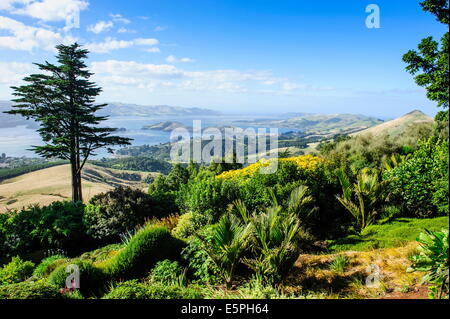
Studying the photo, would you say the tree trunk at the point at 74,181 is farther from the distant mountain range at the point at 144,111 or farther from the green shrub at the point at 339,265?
the distant mountain range at the point at 144,111

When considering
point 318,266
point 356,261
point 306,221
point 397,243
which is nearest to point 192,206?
point 306,221

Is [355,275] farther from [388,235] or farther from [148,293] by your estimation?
[148,293]

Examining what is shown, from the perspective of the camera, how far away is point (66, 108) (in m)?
15.8

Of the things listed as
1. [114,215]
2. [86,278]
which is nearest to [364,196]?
[86,278]

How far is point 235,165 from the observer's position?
23.5 m

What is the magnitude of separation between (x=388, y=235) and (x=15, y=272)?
9.51 meters

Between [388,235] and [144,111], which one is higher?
[144,111]

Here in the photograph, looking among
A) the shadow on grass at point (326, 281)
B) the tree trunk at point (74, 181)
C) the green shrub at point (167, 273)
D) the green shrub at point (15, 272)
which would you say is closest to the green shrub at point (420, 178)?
the shadow on grass at point (326, 281)

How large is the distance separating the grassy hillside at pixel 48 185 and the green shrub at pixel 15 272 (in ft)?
27.3

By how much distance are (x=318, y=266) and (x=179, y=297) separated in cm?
306

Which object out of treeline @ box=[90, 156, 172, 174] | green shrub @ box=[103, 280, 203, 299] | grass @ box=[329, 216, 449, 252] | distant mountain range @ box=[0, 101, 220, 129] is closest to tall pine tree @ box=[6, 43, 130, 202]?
green shrub @ box=[103, 280, 203, 299]

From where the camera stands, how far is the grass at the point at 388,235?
609cm

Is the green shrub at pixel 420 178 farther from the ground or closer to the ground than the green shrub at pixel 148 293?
farther from the ground

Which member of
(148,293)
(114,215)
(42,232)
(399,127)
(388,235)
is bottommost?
(42,232)
